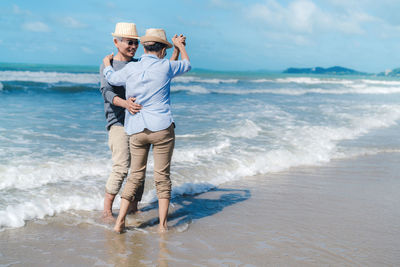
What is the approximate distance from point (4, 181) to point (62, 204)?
116 cm

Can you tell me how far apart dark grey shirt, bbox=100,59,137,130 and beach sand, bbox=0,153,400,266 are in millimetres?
1177

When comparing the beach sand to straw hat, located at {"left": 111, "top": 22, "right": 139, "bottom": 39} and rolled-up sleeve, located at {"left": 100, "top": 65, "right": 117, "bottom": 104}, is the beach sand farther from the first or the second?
straw hat, located at {"left": 111, "top": 22, "right": 139, "bottom": 39}

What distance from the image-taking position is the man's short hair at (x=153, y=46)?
11.6 feet

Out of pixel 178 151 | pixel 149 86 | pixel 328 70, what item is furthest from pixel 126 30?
pixel 328 70

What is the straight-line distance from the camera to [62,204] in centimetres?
460

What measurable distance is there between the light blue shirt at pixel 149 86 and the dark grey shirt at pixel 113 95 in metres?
0.25

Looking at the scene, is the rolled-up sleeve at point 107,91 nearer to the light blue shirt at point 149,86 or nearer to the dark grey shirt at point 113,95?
the dark grey shirt at point 113,95

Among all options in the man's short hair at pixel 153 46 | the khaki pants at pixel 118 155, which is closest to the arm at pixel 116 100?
the khaki pants at pixel 118 155

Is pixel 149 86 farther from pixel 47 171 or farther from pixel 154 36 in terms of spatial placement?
A: pixel 47 171

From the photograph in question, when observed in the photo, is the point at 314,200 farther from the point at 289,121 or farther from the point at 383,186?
the point at 289,121

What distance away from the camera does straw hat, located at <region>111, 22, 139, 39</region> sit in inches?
152

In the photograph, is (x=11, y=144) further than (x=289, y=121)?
No

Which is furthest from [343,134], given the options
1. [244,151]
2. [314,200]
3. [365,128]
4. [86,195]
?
[86,195]

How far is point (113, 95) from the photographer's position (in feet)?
12.6
